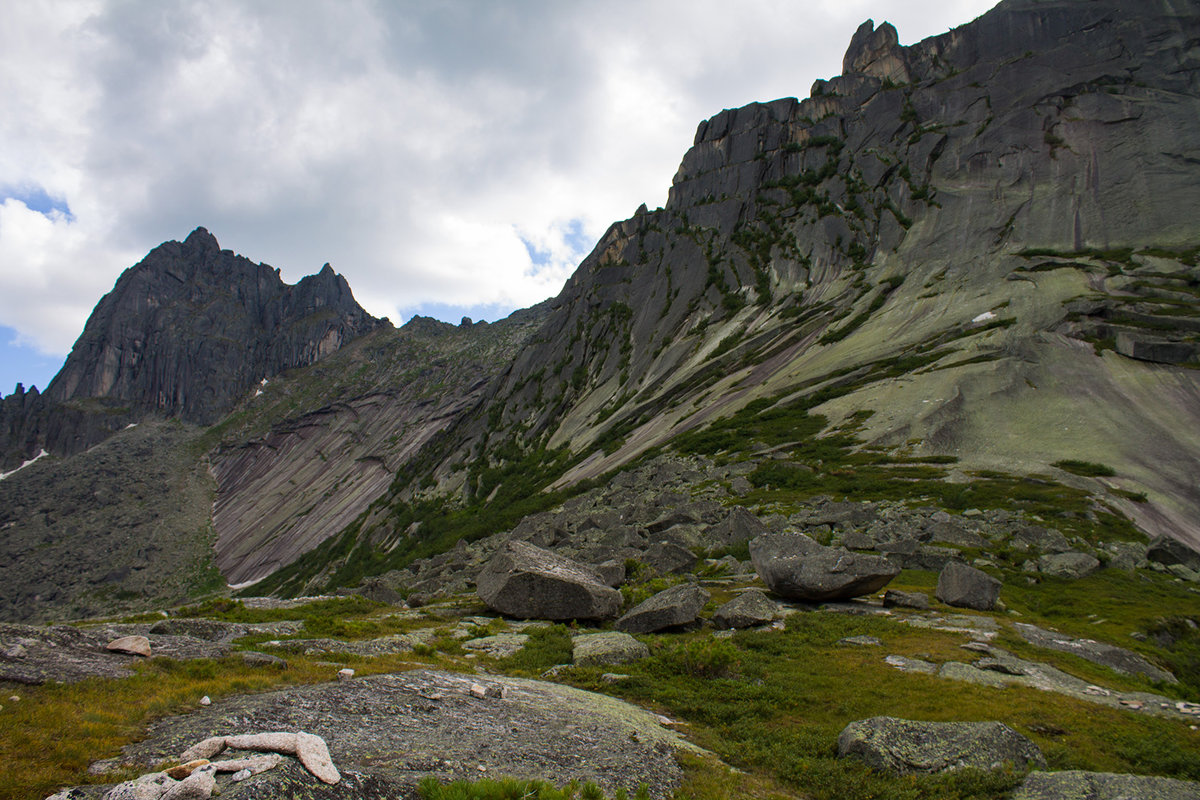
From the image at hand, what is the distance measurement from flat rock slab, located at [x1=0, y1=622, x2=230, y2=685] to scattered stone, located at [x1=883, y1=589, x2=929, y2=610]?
59.9 feet

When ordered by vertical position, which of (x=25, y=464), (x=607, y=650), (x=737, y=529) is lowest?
(x=607, y=650)

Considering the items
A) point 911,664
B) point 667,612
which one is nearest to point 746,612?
point 667,612

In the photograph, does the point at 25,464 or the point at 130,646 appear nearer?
the point at 130,646

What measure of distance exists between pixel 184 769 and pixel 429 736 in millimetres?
3452

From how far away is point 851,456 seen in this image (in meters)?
37.5

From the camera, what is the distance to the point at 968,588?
18.0 meters

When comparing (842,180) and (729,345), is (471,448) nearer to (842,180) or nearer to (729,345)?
(729,345)

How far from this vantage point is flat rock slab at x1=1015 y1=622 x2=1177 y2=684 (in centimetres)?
1338

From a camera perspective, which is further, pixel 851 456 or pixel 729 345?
pixel 729 345

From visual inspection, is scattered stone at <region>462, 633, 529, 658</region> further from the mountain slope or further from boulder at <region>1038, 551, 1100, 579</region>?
the mountain slope

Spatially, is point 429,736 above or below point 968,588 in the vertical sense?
below

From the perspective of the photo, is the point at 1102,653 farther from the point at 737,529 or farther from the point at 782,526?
the point at 737,529

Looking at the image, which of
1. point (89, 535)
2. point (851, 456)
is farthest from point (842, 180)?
point (89, 535)

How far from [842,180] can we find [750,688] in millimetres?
94964
